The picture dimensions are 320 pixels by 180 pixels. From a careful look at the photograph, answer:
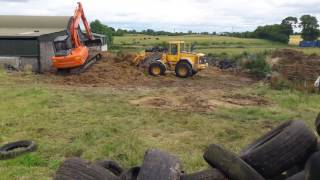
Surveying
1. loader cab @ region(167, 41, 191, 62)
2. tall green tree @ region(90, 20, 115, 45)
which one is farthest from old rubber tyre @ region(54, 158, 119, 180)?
tall green tree @ region(90, 20, 115, 45)

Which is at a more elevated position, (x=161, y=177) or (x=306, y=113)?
(x=161, y=177)

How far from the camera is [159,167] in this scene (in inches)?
235

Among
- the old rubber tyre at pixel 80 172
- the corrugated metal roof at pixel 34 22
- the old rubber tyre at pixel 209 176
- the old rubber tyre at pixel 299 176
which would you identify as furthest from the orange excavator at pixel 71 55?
the old rubber tyre at pixel 299 176

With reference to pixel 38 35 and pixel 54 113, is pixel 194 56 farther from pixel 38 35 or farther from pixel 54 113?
pixel 54 113

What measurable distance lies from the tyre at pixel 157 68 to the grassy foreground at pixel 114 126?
25.6 ft

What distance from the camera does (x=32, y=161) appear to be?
9.77 metres

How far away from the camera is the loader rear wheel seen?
2675 cm

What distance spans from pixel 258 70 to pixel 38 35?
44.4 feet

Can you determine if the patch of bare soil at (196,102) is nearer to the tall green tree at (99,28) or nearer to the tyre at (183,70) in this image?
the tyre at (183,70)

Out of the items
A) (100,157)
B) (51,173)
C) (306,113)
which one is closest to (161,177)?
(51,173)

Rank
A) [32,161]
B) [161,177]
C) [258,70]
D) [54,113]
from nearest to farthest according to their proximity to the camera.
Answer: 1. [161,177]
2. [32,161]
3. [54,113]
4. [258,70]

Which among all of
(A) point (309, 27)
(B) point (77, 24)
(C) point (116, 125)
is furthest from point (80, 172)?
(A) point (309, 27)

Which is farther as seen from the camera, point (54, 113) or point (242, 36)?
point (242, 36)

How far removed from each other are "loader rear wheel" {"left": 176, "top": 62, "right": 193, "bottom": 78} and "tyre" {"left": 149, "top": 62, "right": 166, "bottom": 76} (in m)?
0.84
